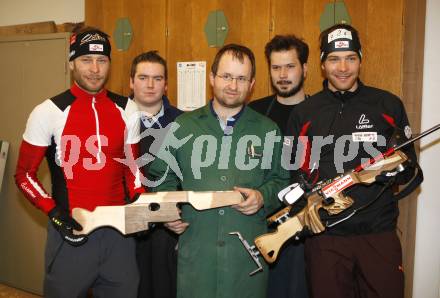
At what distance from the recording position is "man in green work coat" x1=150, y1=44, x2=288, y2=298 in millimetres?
1718

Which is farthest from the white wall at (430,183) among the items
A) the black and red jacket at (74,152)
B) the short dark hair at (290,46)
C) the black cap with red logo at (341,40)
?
the black and red jacket at (74,152)

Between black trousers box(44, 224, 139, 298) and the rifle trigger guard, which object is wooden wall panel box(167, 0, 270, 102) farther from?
black trousers box(44, 224, 139, 298)

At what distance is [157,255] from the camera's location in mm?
2250

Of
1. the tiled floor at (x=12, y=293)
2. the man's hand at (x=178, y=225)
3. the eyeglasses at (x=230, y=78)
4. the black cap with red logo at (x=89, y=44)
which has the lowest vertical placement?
the tiled floor at (x=12, y=293)

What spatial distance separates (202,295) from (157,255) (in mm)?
595

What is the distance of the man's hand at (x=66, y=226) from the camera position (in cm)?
172

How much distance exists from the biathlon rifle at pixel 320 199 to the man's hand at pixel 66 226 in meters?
0.64

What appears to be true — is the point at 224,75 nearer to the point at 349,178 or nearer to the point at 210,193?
the point at 210,193

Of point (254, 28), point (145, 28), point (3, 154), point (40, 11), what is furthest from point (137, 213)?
point (40, 11)

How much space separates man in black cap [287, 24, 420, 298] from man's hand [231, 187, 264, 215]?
22 centimetres

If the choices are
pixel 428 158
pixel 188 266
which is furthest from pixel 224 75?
pixel 428 158

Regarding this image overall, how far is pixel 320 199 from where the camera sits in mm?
1715

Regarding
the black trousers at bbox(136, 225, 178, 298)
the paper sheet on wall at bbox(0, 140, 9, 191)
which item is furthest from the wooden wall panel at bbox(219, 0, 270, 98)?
the paper sheet on wall at bbox(0, 140, 9, 191)

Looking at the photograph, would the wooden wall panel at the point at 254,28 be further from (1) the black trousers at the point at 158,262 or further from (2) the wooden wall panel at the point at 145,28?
(1) the black trousers at the point at 158,262
